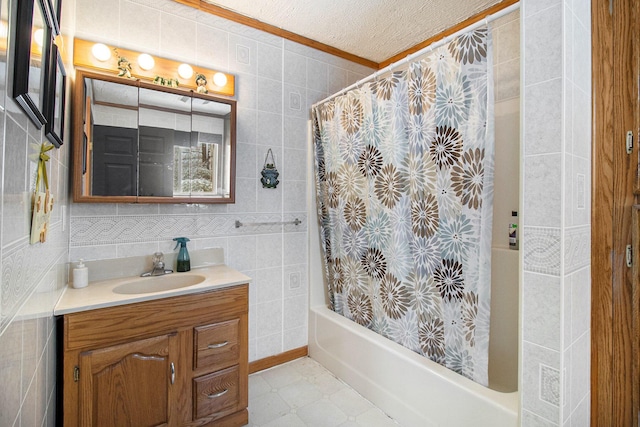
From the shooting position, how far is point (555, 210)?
109 cm

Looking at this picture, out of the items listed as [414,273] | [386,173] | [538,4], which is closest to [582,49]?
[538,4]

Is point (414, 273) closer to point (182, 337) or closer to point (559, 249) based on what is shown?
point (559, 249)

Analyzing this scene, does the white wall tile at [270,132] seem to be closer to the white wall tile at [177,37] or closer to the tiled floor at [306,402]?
the white wall tile at [177,37]

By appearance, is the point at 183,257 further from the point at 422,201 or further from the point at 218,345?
the point at 422,201

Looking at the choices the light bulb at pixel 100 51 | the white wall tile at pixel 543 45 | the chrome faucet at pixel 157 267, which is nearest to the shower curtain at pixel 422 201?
the white wall tile at pixel 543 45

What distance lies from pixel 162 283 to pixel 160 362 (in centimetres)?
47

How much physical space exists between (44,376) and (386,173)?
1.69 meters

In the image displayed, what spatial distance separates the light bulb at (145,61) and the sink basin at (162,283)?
47.8 inches

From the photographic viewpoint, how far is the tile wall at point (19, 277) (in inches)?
23.0

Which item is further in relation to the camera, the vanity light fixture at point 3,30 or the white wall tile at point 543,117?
the white wall tile at point 543,117

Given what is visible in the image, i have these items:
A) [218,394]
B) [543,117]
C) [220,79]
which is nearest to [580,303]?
[543,117]

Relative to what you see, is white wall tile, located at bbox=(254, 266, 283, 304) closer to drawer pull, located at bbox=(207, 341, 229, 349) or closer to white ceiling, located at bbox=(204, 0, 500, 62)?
drawer pull, located at bbox=(207, 341, 229, 349)

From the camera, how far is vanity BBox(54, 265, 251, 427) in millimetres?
1308

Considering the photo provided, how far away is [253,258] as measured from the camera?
7.43ft
